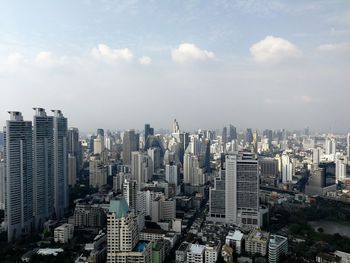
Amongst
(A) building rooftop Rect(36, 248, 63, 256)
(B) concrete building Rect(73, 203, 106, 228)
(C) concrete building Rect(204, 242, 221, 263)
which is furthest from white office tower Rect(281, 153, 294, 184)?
(A) building rooftop Rect(36, 248, 63, 256)

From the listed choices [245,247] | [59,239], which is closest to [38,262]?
[59,239]

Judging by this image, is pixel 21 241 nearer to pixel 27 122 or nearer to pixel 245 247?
pixel 27 122

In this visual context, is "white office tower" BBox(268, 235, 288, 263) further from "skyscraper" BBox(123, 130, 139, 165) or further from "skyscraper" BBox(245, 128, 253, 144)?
"skyscraper" BBox(245, 128, 253, 144)

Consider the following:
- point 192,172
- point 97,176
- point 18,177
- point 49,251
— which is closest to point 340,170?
point 192,172

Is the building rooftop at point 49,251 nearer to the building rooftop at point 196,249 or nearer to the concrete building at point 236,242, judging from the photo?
the building rooftop at point 196,249

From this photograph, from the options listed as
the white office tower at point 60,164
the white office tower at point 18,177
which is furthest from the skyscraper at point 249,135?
the white office tower at point 18,177

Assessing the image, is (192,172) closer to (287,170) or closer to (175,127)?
(287,170)
